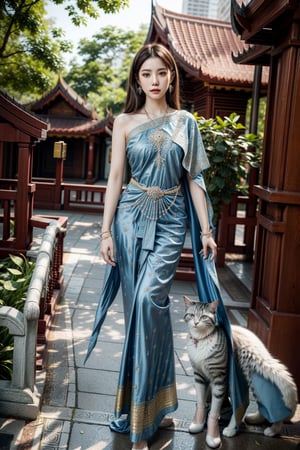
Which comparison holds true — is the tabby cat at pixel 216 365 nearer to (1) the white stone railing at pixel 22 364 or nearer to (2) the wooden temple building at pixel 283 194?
(2) the wooden temple building at pixel 283 194

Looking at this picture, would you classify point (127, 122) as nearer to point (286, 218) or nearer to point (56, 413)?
point (286, 218)

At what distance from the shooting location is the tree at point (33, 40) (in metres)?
10.9

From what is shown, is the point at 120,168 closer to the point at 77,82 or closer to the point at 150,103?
the point at 150,103

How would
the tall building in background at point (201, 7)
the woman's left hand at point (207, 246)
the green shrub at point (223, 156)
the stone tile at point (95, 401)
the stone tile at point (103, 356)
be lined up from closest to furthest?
the woman's left hand at point (207, 246)
the stone tile at point (95, 401)
the stone tile at point (103, 356)
the green shrub at point (223, 156)
the tall building in background at point (201, 7)

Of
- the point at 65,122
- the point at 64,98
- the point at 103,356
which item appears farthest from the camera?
the point at 65,122

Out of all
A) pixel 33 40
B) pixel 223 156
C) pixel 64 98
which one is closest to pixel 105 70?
pixel 64 98

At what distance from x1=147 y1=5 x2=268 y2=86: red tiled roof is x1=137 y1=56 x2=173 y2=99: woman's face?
288 inches

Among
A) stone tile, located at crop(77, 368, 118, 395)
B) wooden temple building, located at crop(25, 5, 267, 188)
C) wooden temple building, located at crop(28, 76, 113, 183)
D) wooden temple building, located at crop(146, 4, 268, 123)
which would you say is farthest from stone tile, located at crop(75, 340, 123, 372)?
wooden temple building, located at crop(28, 76, 113, 183)

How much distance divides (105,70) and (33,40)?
23.7m

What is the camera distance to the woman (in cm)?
286

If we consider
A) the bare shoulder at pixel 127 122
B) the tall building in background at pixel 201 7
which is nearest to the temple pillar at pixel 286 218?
the bare shoulder at pixel 127 122

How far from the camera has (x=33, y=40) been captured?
1365cm

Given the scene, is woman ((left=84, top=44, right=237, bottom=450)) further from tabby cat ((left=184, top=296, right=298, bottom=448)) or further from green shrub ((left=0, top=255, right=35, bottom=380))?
green shrub ((left=0, top=255, right=35, bottom=380))

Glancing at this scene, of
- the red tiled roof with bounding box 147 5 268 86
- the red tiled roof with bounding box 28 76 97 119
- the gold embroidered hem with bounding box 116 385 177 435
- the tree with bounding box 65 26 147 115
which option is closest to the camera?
the gold embroidered hem with bounding box 116 385 177 435
